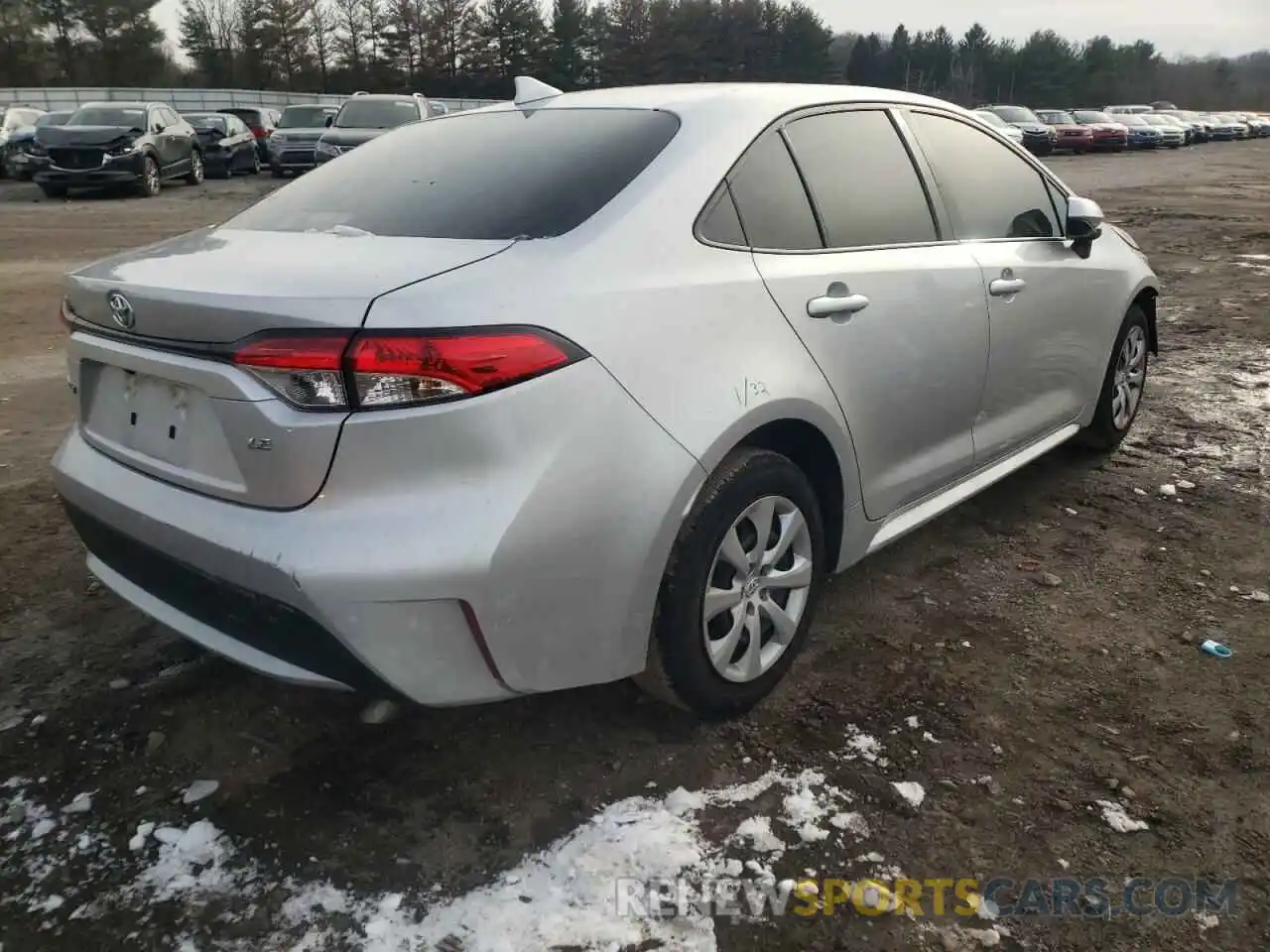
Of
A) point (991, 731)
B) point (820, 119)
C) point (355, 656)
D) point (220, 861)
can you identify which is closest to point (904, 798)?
point (991, 731)

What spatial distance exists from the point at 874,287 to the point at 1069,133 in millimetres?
38187

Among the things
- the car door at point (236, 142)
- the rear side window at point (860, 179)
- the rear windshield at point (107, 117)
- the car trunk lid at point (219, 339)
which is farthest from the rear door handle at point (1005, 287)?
the car door at point (236, 142)

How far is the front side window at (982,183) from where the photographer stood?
336cm

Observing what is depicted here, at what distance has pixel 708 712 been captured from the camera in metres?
2.57

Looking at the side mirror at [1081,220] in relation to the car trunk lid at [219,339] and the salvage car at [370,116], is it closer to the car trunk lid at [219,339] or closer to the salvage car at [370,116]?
the car trunk lid at [219,339]

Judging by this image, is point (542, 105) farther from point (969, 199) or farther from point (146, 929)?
point (146, 929)

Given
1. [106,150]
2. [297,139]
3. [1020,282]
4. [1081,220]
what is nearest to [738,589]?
[1020,282]

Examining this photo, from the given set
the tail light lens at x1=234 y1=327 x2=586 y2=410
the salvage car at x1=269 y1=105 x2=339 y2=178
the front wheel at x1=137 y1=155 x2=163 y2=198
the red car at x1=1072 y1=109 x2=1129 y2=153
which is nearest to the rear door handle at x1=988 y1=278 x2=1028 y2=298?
the tail light lens at x1=234 y1=327 x2=586 y2=410

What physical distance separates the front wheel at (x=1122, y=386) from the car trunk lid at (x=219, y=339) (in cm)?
328

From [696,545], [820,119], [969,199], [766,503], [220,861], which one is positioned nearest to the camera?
[220,861]

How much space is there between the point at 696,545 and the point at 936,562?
163 cm

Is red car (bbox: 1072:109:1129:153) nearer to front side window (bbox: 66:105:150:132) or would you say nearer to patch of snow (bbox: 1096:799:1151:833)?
front side window (bbox: 66:105:150:132)

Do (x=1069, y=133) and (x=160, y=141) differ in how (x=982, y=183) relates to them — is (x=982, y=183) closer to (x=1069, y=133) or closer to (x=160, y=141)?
(x=160, y=141)

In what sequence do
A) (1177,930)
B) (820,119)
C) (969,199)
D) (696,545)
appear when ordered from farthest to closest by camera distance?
1. (969,199)
2. (820,119)
3. (696,545)
4. (1177,930)
